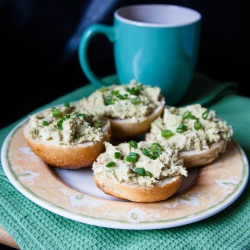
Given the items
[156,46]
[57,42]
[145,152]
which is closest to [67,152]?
[145,152]

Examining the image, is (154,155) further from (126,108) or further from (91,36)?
(91,36)

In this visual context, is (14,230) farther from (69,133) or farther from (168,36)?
(168,36)

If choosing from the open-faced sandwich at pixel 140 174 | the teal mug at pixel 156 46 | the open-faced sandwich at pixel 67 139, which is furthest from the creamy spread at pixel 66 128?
the teal mug at pixel 156 46

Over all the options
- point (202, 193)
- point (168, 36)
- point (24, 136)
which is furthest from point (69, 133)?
point (168, 36)

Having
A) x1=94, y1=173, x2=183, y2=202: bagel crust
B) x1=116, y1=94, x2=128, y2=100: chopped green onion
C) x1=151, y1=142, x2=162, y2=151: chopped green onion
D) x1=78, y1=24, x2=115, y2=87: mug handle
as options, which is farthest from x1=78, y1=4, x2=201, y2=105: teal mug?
x1=94, y1=173, x2=183, y2=202: bagel crust

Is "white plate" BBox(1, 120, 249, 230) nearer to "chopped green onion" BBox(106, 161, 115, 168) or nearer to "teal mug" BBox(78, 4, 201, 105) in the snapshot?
"chopped green onion" BBox(106, 161, 115, 168)

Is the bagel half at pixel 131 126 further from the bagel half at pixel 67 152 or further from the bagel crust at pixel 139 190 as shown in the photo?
the bagel crust at pixel 139 190
